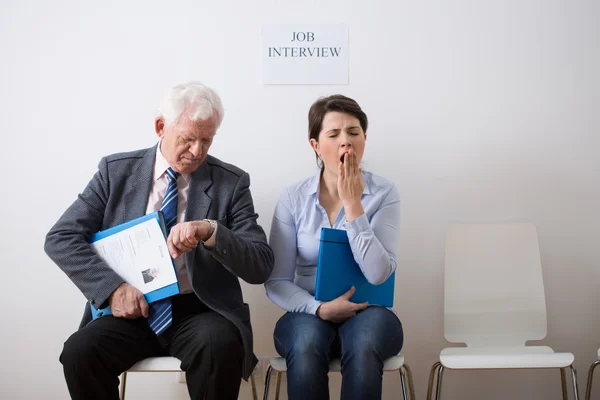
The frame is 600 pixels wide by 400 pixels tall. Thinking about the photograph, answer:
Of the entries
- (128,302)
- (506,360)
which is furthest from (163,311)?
(506,360)

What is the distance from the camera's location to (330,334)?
1.96 m

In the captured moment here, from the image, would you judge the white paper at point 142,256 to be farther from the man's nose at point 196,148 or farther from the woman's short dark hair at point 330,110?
the woman's short dark hair at point 330,110

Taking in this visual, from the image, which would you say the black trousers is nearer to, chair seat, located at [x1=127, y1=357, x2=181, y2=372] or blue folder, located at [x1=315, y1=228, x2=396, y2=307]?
chair seat, located at [x1=127, y1=357, x2=181, y2=372]

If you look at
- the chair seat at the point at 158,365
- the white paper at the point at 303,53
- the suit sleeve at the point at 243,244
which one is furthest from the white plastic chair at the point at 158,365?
the white paper at the point at 303,53

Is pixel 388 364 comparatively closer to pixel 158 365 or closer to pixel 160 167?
pixel 158 365

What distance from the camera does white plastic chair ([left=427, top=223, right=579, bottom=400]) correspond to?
2449mm

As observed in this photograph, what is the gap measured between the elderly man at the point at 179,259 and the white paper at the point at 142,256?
37 millimetres

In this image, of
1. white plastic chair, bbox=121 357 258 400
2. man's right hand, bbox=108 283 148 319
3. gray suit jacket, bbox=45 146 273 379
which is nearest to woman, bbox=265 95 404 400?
gray suit jacket, bbox=45 146 273 379

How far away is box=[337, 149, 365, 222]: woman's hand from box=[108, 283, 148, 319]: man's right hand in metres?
0.69

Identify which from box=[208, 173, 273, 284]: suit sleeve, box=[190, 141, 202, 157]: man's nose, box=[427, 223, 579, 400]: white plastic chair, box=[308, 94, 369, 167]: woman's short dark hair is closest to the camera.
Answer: box=[208, 173, 273, 284]: suit sleeve

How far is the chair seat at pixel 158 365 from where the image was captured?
190 centimetres

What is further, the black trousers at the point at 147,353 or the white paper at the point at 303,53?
the white paper at the point at 303,53

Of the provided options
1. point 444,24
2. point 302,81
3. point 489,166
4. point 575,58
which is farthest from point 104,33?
point 575,58

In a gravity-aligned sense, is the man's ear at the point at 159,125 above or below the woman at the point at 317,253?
above
